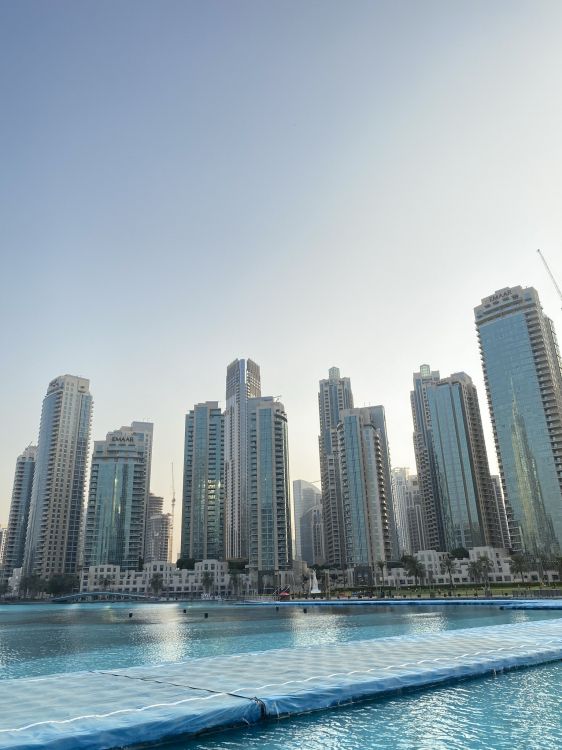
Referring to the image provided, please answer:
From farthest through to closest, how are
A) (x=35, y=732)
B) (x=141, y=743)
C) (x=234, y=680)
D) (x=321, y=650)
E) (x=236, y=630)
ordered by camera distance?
(x=236, y=630) < (x=321, y=650) < (x=234, y=680) < (x=141, y=743) < (x=35, y=732)

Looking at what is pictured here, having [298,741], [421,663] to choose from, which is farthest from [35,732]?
[421,663]

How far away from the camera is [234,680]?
2595 cm

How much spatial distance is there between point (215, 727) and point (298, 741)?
3.03 m

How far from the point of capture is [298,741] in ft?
65.7

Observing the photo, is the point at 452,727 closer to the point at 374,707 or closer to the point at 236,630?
the point at 374,707

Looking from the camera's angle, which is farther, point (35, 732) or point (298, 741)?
point (298, 741)

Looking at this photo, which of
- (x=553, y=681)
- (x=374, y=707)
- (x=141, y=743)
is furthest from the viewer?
(x=553, y=681)

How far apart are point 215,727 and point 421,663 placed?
43.3 ft

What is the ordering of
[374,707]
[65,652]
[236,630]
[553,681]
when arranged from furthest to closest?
[236,630], [65,652], [553,681], [374,707]

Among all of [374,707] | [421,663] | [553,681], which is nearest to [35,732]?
[374,707]

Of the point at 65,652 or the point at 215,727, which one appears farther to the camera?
the point at 65,652

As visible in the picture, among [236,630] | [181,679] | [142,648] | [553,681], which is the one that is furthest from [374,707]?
[236,630]

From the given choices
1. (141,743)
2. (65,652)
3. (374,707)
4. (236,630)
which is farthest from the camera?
(236,630)

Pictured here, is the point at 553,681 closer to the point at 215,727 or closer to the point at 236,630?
the point at 215,727
